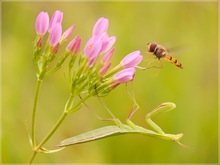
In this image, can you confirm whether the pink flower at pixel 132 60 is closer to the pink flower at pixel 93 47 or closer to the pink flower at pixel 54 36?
the pink flower at pixel 93 47

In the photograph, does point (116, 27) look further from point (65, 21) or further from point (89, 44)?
point (89, 44)

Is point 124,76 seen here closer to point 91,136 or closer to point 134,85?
point 91,136

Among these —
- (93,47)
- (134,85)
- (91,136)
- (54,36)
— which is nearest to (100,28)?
(93,47)

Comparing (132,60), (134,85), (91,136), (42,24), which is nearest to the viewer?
(91,136)

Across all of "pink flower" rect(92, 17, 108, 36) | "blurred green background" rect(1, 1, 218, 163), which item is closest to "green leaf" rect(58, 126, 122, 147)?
"pink flower" rect(92, 17, 108, 36)

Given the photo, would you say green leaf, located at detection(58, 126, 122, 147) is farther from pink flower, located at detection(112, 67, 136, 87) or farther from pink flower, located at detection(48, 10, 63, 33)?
pink flower, located at detection(48, 10, 63, 33)
